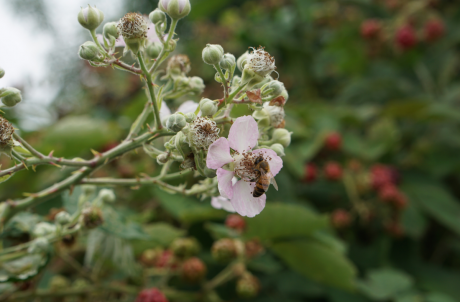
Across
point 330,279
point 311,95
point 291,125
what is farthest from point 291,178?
point 311,95

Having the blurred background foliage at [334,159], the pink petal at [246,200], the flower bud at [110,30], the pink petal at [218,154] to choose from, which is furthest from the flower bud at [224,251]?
the flower bud at [110,30]

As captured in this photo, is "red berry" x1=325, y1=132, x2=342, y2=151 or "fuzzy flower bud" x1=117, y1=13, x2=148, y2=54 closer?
"fuzzy flower bud" x1=117, y1=13, x2=148, y2=54

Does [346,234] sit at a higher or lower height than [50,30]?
lower

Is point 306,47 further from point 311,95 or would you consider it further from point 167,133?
point 167,133

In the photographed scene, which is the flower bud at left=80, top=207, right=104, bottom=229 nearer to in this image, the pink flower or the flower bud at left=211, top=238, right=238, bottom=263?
the pink flower

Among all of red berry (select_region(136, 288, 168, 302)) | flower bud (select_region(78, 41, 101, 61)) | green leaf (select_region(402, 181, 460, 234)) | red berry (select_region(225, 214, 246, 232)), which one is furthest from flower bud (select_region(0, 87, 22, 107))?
green leaf (select_region(402, 181, 460, 234))

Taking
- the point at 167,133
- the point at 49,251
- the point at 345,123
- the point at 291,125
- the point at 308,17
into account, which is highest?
the point at 308,17

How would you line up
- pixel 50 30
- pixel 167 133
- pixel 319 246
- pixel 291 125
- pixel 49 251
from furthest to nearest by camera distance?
pixel 50 30 < pixel 291 125 < pixel 319 246 < pixel 49 251 < pixel 167 133
